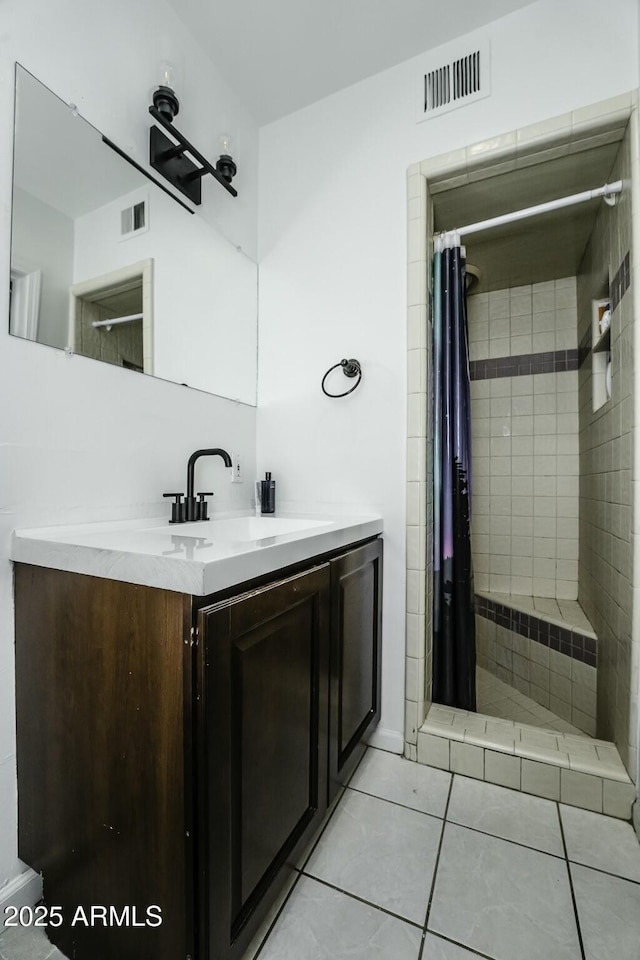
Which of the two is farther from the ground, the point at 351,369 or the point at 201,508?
the point at 351,369

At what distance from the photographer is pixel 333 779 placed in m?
1.18

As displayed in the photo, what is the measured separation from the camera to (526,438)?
2.84m

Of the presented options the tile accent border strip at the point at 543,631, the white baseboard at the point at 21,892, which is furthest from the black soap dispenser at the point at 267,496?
the tile accent border strip at the point at 543,631

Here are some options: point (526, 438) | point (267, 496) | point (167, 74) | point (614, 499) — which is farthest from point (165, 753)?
point (526, 438)

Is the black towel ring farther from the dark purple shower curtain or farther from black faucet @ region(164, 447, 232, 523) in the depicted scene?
black faucet @ region(164, 447, 232, 523)

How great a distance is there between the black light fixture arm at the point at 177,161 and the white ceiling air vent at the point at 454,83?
0.82 m

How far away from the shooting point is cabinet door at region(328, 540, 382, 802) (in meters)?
1.18

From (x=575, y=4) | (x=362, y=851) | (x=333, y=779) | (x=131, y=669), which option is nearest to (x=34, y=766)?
(x=131, y=669)

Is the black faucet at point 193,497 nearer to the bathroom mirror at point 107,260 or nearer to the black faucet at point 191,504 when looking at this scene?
the black faucet at point 191,504

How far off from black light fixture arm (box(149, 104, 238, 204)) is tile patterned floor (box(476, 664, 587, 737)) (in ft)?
8.16

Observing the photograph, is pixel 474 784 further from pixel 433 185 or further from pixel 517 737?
pixel 433 185

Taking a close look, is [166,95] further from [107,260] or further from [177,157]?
[107,260]

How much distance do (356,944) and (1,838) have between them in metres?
0.82

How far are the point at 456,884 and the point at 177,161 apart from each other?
90.2 inches
